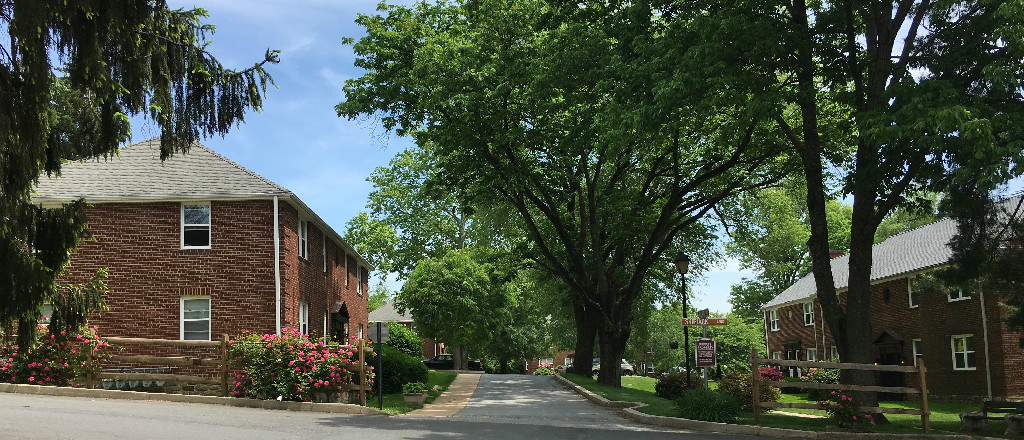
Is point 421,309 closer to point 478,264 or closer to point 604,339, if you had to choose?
point 478,264

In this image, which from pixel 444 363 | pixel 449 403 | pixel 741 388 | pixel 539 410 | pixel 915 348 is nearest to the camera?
pixel 539 410

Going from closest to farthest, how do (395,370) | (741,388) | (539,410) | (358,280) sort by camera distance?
(539,410), (741,388), (395,370), (358,280)

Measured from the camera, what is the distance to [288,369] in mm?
18062

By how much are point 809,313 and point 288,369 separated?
34.3 meters

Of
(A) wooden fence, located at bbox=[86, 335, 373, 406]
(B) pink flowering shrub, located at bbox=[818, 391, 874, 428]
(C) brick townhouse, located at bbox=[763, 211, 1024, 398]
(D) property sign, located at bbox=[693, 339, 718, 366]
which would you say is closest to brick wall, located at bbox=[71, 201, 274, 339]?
(A) wooden fence, located at bbox=[86, 335, 373, 406]

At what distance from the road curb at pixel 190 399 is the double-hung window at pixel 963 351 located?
22567mm

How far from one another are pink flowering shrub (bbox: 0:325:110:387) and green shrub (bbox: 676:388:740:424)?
13.3 meters

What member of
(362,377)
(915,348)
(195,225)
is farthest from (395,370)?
(915,348)

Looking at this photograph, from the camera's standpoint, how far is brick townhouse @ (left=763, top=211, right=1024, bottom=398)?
27.9 meters

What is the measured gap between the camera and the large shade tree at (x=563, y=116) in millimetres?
21109

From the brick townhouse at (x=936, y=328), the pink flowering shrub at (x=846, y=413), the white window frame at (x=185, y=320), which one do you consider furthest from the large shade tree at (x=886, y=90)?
the white window frame at (x=185, y=320)

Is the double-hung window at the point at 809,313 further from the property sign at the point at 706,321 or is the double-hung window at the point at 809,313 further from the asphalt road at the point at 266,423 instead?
the asphalt road at the point at 266,423

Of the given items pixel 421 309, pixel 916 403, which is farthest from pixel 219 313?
pixel 421 309

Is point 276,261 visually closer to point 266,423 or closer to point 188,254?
A: point 188,254
